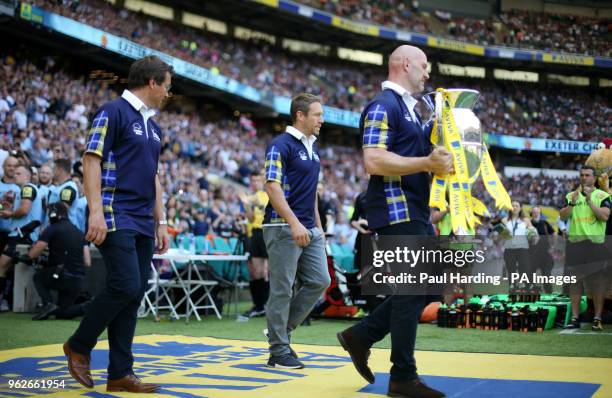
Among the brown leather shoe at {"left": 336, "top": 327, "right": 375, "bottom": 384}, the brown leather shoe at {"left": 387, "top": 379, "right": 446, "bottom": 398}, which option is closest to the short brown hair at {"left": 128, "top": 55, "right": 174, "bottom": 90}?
the brown leather shoe at {"left": 336, "top": 327, "right": 375, "bottom": 384}

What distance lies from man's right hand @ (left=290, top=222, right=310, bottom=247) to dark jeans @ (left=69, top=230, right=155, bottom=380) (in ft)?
3.91

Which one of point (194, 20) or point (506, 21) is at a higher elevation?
point (506, 21)

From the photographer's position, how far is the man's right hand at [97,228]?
13.4ft

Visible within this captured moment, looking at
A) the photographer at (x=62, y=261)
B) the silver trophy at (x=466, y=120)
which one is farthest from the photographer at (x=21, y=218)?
the silver trophy at (x=466, y=120)

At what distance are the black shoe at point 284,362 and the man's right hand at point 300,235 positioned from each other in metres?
0.87

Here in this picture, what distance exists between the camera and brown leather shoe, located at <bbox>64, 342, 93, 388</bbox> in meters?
4.24

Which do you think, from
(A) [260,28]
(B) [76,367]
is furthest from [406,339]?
(A) [260,28]

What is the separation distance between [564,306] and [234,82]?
897 inches

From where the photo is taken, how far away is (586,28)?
4191 cm

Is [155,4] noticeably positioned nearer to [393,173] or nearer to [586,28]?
[586,28]

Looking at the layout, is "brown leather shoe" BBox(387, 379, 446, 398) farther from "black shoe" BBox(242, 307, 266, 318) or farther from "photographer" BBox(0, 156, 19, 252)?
"photographer" BBox(0, 156, 19, 252)

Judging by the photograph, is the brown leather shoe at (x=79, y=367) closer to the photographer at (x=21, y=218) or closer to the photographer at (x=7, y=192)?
the photographer at (x=21, y=218)

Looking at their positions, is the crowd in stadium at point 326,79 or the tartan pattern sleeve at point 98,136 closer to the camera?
the tartan pattern sleeve at point 98,136

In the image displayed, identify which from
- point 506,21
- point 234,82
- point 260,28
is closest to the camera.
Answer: point 234,82
